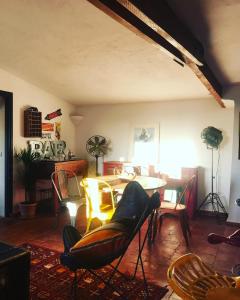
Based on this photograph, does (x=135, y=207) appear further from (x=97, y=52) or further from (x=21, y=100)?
(x=21, y=100)

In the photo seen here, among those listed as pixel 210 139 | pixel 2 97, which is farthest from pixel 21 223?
pixel 210 139

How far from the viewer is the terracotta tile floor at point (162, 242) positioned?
312 cm

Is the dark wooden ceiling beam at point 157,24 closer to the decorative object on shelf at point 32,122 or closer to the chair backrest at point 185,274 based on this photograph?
the chair backrest at point 185,274

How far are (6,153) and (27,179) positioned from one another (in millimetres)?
571

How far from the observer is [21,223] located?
464cm

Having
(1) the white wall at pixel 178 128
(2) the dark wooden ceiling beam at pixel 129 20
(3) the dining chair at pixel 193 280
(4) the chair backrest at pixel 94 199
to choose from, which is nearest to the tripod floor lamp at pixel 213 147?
(1) the white wall at pixel 178 128

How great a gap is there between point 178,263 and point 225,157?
159 inches

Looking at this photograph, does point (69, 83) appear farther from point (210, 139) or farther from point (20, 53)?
point (210, 139)

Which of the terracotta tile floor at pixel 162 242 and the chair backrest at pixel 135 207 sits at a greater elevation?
the chair backrest at pixel 135 207

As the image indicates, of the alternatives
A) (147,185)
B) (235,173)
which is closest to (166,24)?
(147,185)

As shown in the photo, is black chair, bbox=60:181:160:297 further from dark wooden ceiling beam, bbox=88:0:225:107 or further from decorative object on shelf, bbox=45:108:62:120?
decorative object on shelf, bbox=45:108:62:120

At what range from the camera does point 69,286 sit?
265 cm

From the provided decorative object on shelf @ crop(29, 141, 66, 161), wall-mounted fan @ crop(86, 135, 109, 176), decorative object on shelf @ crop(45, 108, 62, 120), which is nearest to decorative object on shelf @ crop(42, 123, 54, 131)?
decorative object on shelf @ crop(45, 108, 62, 120)

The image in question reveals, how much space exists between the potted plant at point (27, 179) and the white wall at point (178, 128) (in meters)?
1.78
